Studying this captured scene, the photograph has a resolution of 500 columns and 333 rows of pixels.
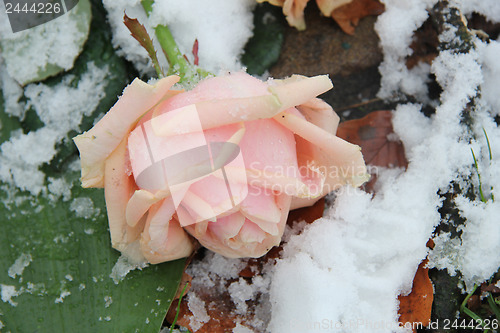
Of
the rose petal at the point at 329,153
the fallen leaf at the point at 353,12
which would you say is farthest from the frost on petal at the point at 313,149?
the fallen leaf at the point at 353,12

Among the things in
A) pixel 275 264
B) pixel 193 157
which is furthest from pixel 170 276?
pixel 193 157

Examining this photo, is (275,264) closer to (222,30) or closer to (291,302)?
(291,302)

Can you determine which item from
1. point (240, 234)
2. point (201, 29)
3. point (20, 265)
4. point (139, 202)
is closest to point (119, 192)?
point (139, 202)

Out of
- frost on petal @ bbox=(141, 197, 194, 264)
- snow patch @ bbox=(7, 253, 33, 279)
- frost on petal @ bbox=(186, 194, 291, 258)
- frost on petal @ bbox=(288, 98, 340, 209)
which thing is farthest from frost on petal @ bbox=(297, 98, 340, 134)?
snow patch @ bbox=(7, 253, 33, 279)

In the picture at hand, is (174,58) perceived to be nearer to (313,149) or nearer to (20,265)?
(313,149)

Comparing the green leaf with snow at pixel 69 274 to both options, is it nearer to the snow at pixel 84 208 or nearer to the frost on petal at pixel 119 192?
the snow at pixel 84 208

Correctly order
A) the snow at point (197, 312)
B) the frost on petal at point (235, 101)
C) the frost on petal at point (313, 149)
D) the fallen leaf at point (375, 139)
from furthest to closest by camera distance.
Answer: the fallen leaf at point (375, 139)
the snow at point (197, 312)
the frost on petal at point (313, 149)
the frost on petal at point (235, 101)

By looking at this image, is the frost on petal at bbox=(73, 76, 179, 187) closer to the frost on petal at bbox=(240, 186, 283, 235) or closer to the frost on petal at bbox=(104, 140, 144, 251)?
the frost on petal at bbox=(104, 140, 144, 251)
